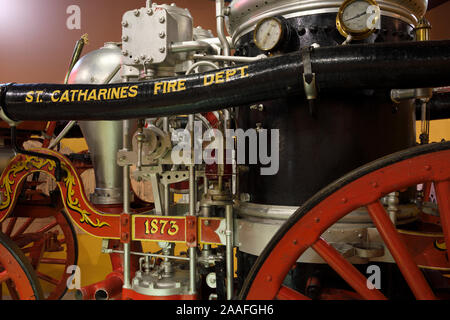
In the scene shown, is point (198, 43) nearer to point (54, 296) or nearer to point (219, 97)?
point (219, 97)

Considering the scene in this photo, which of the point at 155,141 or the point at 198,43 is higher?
the point at 198,43

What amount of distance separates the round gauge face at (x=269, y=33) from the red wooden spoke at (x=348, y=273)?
30.8 inches

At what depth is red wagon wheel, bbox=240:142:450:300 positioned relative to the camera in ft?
3.07

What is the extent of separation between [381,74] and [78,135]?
115 inches

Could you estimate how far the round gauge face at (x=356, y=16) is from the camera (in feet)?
4.28

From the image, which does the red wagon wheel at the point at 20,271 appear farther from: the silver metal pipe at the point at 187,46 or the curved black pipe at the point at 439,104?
the curved black pipe at the point at 439,104

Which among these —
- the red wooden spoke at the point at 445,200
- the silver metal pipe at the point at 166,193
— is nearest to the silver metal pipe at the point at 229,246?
the silver metal pipe at the point at 166,193

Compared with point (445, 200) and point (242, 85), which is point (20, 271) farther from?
point (445, 200)

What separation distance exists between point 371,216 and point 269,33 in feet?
2.65

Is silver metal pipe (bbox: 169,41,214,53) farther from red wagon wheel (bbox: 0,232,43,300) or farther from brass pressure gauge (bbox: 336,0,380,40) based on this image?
red wagon wheel (bbox: 0,232,43,300)

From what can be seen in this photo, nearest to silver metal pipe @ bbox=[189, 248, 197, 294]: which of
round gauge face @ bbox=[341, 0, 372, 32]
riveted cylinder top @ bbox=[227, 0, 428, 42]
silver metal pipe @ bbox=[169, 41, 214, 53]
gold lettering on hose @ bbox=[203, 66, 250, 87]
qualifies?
gold lettering on hose @ bbox=[203, 66, 250, 87]

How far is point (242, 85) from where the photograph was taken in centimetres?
122

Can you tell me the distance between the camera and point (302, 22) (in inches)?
57.8

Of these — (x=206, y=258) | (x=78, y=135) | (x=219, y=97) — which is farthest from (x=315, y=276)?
(x=78, y=135)
